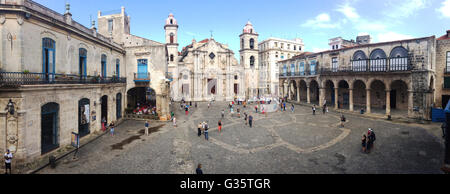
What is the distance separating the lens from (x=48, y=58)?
41.8 feet

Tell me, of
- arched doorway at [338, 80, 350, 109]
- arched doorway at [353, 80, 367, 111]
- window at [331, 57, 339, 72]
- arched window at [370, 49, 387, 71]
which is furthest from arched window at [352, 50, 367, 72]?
arched doorway at [338, 80, 350, 109]

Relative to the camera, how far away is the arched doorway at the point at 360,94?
104 ft

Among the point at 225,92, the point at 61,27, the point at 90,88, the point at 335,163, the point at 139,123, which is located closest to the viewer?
the point at 335,163

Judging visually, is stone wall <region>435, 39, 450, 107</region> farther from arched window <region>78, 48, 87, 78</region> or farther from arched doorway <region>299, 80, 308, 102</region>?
arched window <region>78, 48, 87, 78</region>

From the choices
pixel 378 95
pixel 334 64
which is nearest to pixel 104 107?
pixel 334 64

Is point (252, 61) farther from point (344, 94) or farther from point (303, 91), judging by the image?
point (344, 94)

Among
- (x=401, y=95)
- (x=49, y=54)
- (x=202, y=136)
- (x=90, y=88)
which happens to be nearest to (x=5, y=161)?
(x=49, y=54)

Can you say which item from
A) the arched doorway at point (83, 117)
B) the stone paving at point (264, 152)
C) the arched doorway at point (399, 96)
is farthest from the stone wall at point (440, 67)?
the arched doorway at point (83, 117)

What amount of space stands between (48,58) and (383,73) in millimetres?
31564

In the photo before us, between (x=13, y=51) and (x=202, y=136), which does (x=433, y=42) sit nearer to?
(x=202, y=136)

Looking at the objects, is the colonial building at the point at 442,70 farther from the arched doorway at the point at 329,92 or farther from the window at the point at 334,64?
the arched doorway at the point at 329,92

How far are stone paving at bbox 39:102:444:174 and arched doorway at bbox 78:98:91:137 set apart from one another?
1409 millimetres

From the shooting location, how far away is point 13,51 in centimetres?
1073

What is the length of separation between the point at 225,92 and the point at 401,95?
30498 millimetres
